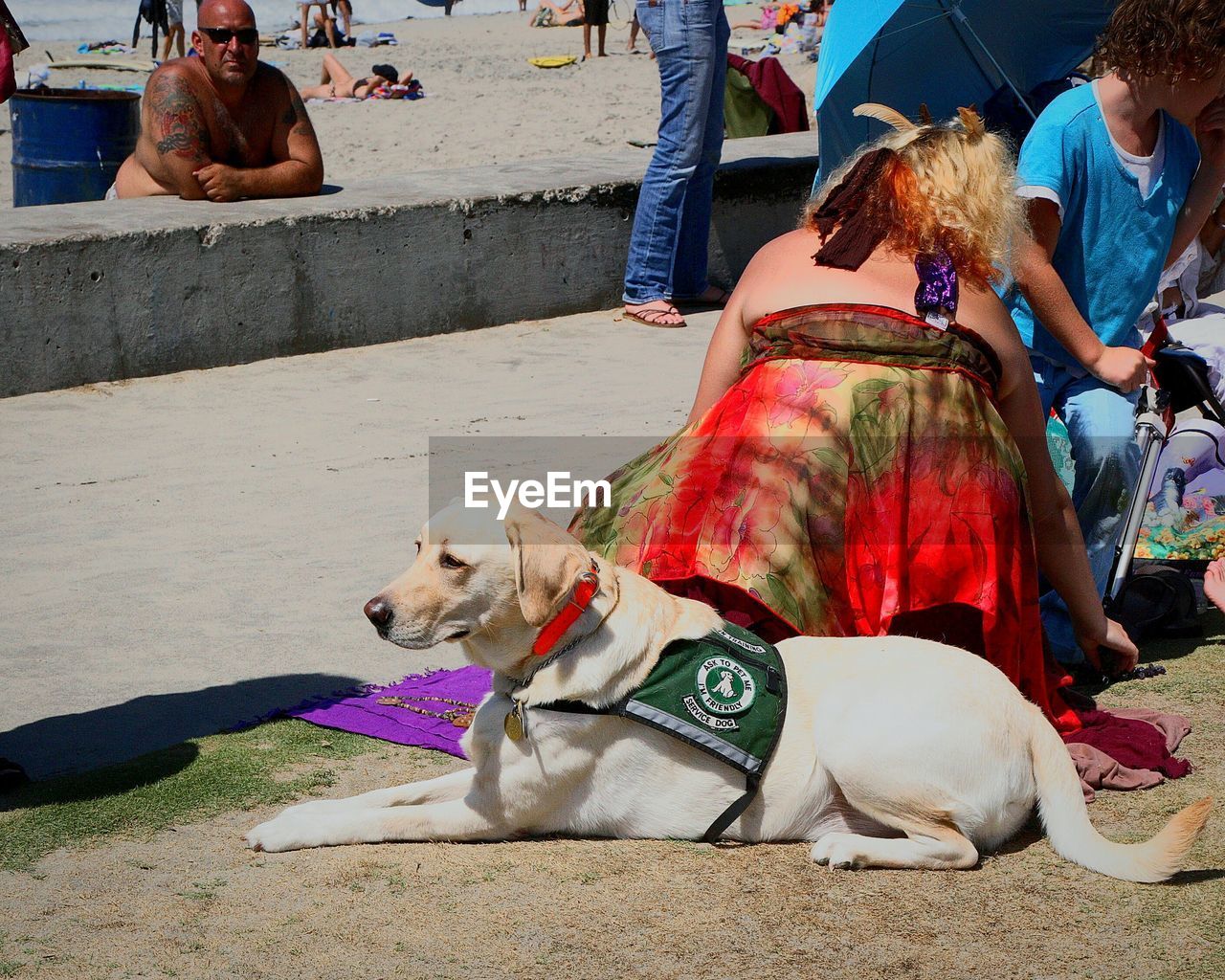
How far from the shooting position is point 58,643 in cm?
457

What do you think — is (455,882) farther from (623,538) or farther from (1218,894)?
(1218,894)

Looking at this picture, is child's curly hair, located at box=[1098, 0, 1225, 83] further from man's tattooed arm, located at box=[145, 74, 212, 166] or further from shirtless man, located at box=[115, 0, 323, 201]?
man's tattooed arm, located at box=[145, 74, 212, 166]

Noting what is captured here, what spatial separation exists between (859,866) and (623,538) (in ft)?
3.52

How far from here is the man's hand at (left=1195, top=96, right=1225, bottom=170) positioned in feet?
14.9

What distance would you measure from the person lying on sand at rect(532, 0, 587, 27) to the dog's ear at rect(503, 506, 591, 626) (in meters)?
30.5

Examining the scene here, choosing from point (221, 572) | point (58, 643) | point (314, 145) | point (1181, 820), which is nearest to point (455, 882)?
point (1181, 820)

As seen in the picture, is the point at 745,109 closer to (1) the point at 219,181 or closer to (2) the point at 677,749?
(1) the point at 219,181

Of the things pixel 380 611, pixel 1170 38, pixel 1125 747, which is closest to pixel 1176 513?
pixel 1125 747

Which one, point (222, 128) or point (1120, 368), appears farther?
point (222, 128)

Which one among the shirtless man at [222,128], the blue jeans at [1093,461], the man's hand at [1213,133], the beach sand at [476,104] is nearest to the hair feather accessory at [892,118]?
the blue jeans at [1093,461]

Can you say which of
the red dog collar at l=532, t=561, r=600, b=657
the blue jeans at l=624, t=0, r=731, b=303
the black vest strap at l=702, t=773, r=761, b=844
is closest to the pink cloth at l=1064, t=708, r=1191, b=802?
the black vest strap at l=702, t=773, r=761, b=844

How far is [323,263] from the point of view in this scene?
8094 millimetres

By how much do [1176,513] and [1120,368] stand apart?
908 mm

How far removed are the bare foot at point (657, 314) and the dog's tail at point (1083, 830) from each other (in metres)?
5.91
